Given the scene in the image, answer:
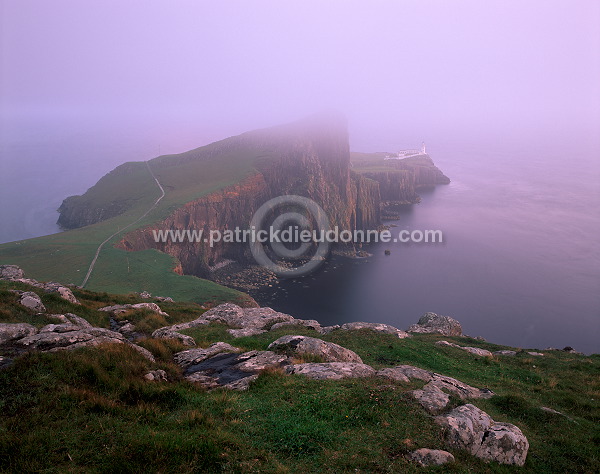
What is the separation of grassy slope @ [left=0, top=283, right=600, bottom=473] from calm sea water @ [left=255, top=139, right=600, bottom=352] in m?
56.3

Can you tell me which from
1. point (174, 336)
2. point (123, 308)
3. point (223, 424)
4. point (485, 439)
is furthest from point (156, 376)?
point (123, 308)

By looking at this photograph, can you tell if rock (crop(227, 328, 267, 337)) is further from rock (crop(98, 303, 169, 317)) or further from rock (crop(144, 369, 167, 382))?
rock (crop(144, 369, 167, 382))

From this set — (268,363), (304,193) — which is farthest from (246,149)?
(268,363)

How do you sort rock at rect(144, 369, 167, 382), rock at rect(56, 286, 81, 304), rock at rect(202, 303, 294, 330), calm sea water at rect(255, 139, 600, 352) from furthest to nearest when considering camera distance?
1. calm sea water at rect(255, 139, 600, 352)
2. rock at rect(202, 303, 294, 330)
3. rock at rect(56, 286, 81, 304)
4. rock at rect(144, 369, 167, 382)

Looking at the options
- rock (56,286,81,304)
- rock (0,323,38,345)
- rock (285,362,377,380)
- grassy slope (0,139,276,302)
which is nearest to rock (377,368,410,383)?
rock (285,362,377,380)

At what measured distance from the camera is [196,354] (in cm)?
1528

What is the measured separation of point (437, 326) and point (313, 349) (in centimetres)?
2490

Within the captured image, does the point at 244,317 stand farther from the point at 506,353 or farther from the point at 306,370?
the point at 506,353

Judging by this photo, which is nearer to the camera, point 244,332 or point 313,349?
point 313,349

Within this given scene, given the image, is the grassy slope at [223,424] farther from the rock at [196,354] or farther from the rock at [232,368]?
the rock at [196,354]

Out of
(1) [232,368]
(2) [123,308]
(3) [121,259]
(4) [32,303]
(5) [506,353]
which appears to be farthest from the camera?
(3) [121,259]

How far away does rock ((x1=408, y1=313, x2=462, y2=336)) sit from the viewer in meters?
33.9

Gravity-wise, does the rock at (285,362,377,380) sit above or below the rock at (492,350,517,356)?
above

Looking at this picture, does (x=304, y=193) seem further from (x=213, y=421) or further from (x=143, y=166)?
(x=213, y=421)
